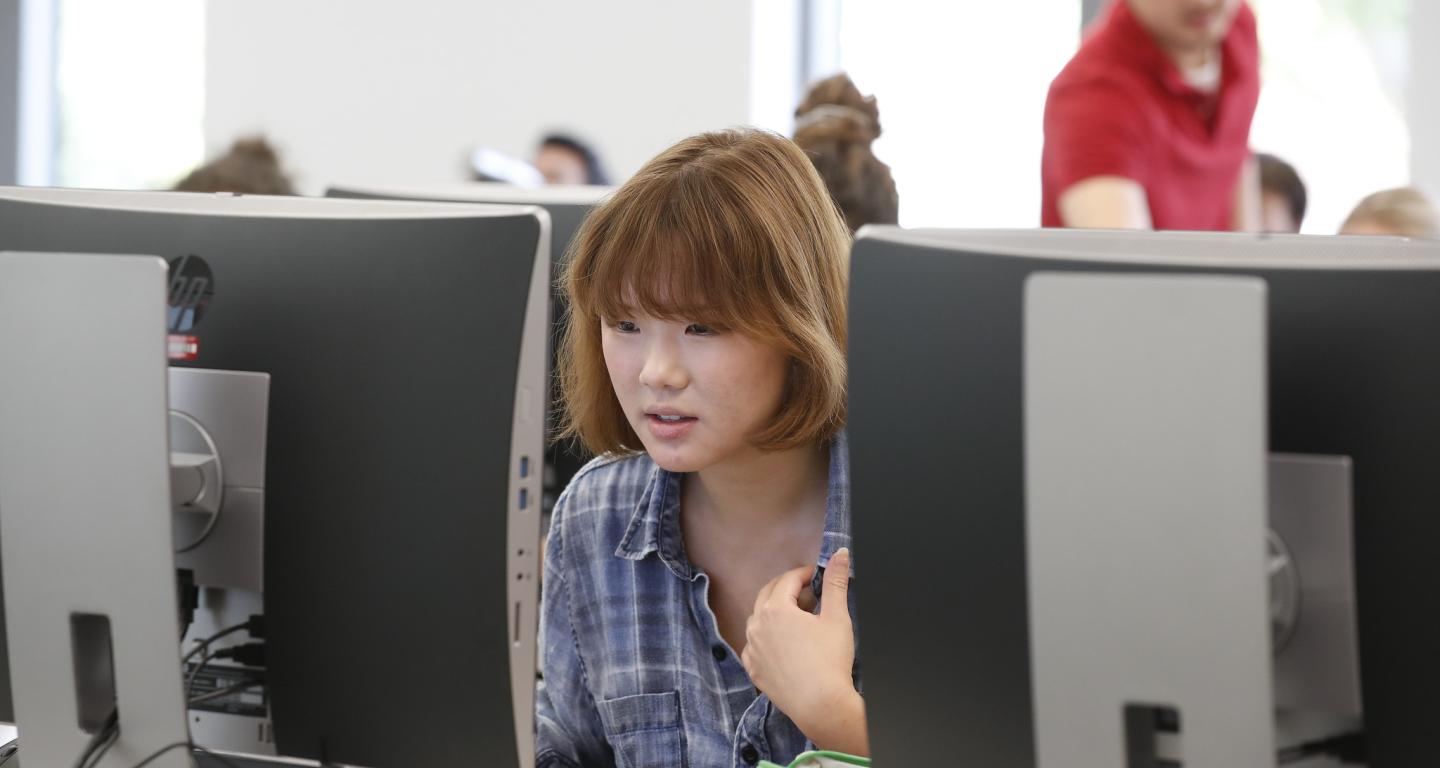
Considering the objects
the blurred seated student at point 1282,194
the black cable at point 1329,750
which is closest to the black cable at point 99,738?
the black cable at point 1329,750

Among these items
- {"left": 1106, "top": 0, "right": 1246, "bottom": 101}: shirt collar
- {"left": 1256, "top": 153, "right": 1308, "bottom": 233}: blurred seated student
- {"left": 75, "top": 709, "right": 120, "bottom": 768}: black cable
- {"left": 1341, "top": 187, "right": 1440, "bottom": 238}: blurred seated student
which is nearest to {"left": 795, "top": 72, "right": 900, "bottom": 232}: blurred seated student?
{"left": 1106, "top": 0, "right": 1246, "bottom": 101}: shirt collar

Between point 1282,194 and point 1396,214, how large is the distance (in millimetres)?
921

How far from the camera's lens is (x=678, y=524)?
1250 mm

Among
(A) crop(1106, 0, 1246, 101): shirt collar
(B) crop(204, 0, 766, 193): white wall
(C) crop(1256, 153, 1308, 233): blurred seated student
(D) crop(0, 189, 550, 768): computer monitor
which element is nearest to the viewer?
(D) crop(0, 189, 550, 768): computer monitor

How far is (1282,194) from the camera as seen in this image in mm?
3309

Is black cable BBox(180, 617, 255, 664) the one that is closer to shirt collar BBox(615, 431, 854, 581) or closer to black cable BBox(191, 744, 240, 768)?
black cable BBox(191, 744, 240, 768)

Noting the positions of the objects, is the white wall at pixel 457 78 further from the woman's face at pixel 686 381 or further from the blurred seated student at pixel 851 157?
the woman's face at pixel 686 381

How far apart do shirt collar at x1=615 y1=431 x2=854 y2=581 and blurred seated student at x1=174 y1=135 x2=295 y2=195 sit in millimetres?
1367

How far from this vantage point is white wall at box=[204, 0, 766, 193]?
4.18 meters

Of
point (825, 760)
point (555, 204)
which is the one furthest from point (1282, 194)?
Answer: point (825, 760)

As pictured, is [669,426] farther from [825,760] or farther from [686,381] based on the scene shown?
[825,760]

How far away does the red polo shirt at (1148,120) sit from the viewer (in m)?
1.93

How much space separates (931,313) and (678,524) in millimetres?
523

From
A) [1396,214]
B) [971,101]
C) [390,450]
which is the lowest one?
[390,450]
